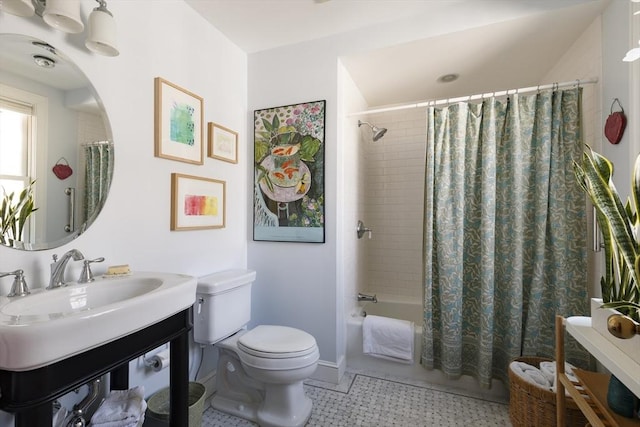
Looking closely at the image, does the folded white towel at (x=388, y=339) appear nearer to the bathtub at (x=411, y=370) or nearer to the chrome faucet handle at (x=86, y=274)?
the bathtub at (x=411, y=370)

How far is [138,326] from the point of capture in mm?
897

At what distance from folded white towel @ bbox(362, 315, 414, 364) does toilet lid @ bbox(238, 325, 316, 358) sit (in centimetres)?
64

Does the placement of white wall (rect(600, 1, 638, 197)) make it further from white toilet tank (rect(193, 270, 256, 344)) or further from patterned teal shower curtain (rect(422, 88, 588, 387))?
white toilet tank (rect(193, 270, 256, 344))

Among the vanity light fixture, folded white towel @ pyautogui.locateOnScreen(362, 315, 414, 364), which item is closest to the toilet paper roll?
folded white towel @ pyautogui.locateOnScreen(362, 315, 414, 364)

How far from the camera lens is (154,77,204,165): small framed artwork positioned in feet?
5.07

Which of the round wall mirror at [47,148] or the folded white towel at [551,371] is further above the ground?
the round wall mirror at [47,148]

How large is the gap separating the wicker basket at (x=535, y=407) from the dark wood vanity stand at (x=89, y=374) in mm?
1565

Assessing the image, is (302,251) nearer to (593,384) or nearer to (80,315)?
(80,315)

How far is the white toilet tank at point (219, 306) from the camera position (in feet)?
5.30

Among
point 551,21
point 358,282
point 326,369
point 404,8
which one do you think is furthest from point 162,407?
point 551,21

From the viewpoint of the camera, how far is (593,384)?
3.73 feet

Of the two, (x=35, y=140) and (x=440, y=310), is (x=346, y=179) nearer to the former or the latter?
(x=440, y=310)

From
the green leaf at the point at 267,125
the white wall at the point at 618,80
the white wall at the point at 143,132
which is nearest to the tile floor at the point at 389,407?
the white wall at the point at 143,132

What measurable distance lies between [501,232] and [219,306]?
1797mm
